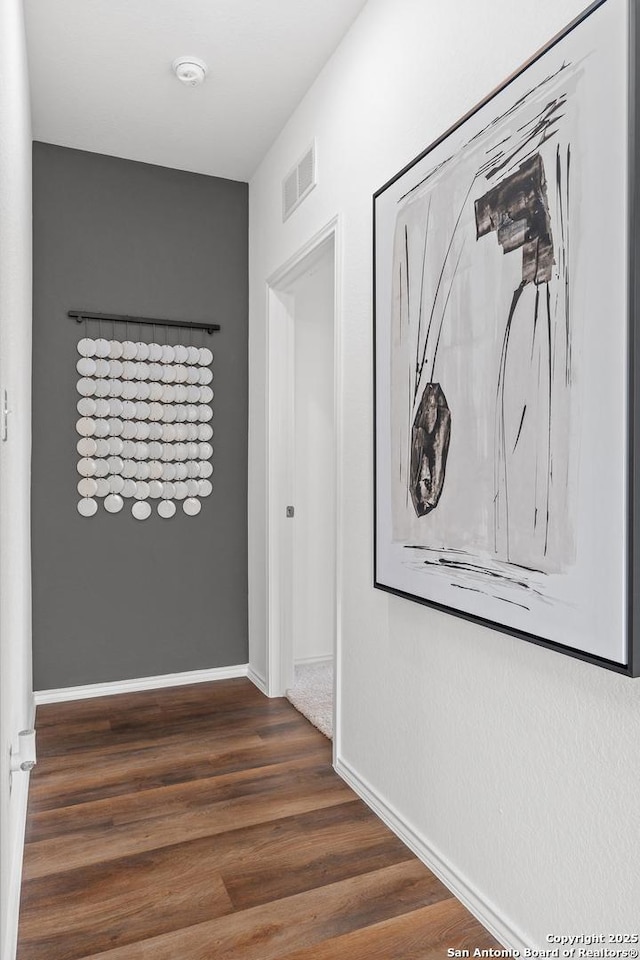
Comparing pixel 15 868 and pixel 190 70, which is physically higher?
pixel 190 70

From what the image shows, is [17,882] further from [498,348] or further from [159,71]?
[159,71]

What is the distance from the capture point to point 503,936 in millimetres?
1618

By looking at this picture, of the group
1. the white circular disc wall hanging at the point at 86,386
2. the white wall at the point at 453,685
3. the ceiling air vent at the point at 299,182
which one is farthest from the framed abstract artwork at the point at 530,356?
the white circular disc wall hanging at the point at 86,386

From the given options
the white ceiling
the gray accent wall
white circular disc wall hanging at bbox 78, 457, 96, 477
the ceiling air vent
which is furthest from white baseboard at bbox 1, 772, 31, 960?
the white ceiling

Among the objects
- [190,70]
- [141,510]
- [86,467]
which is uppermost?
[190,70]

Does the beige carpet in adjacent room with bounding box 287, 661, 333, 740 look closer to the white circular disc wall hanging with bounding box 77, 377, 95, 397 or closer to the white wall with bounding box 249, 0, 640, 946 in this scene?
the white wall with bounding box 249, 0, 640, 946

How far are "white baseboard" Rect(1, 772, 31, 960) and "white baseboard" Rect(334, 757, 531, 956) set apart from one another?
3.62ft

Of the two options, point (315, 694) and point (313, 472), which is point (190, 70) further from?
point (315, 694)

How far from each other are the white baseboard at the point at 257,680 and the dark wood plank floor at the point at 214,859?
48 centimetres

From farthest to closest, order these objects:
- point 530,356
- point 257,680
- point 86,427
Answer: point 257,680, point 86,427, point 530,356

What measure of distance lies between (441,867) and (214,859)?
67 cm

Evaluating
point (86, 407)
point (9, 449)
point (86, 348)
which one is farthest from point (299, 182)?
point (9, 449)

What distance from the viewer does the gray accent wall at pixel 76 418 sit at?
10.9 ft

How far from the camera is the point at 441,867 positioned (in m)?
1.87
